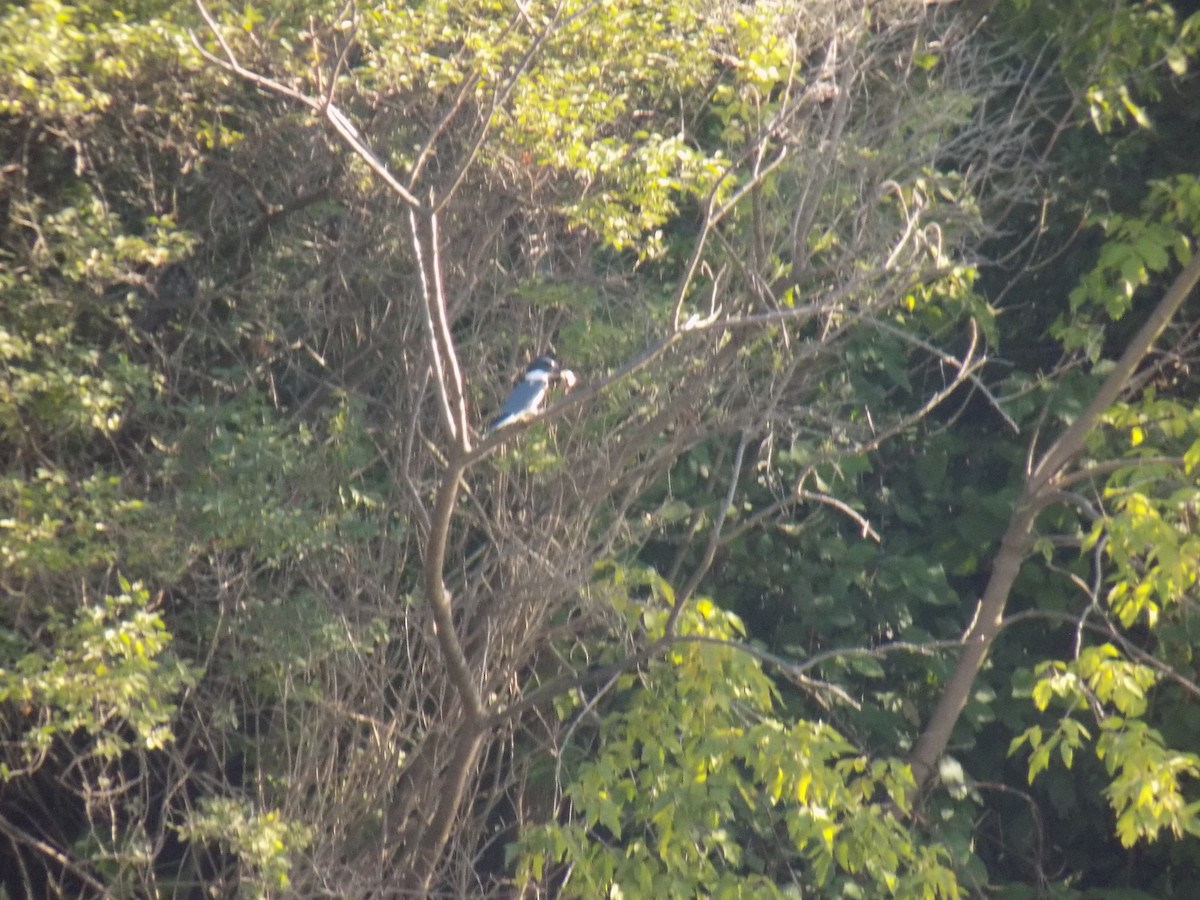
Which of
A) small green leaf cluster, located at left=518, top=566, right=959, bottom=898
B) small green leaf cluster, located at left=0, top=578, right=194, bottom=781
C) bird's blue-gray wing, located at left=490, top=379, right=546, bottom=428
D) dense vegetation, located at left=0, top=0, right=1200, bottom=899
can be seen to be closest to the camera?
small green leaf cluster, located at left=0, top=578, right=194, bottom=781

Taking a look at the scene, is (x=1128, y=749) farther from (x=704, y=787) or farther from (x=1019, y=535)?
(x=704, y=787)

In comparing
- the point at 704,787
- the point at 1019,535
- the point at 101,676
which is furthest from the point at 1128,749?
the point at 101,676

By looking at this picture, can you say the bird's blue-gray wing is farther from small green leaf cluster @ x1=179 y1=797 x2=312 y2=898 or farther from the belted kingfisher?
small green leaf cluster @ x1=179 y1=797 x2=312 y2=898

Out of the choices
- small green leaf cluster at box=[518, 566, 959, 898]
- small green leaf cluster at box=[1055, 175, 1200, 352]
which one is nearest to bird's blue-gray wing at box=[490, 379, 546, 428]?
small green leaf cluster at box=[518, 566, 959, 898]

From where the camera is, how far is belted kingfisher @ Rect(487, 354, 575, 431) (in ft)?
17.0

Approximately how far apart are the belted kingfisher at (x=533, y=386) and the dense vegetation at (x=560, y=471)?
132 mm

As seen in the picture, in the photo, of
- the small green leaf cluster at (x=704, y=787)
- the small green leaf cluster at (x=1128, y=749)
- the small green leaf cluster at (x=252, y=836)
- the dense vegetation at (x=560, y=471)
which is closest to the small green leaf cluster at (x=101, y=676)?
the dense vegetation at (x=560, y=471)

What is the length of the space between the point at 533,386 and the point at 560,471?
35 centimetres

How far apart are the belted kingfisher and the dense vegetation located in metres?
0.13

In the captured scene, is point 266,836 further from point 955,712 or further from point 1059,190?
point 1059,190

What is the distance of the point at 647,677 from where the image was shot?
5172 mm

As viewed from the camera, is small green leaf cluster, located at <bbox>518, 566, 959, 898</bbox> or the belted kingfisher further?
the belted kingfisher

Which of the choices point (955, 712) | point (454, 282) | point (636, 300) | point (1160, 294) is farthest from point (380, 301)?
point (1160, 294)

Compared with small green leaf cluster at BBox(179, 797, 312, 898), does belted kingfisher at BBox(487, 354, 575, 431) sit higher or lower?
higher
